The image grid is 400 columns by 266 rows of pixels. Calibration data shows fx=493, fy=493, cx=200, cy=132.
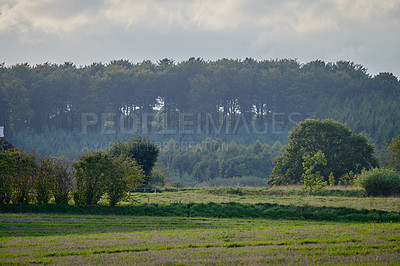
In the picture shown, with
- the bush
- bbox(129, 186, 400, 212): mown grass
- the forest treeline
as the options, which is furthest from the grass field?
the forest treeline

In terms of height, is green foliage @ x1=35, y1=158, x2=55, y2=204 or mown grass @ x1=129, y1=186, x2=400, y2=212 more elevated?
green foliage @ x1=35, y1=158, x2=55, y2=204

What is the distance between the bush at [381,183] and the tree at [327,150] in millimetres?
14884

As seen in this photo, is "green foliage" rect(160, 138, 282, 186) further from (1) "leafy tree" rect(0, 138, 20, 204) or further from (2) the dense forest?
(1) "leafy tree" rect(0, 138, 20, 204)

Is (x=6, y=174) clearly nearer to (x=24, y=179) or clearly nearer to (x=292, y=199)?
(x=24, y=179)

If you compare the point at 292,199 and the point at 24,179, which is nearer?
the point at 24,179

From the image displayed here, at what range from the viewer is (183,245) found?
58.4ft

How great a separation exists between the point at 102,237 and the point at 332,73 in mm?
101788

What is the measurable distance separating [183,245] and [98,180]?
1794cm

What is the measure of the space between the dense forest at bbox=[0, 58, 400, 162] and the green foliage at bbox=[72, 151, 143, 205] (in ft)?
203

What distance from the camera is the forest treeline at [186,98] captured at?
101 m

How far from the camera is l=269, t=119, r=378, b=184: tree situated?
5597 cm

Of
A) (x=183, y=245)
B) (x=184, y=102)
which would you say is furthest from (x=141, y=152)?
(x=184, y=102)

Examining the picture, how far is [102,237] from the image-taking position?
2006 cm

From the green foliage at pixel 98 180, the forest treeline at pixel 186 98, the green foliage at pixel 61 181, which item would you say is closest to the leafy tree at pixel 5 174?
the green foliage at pixel 61 181
